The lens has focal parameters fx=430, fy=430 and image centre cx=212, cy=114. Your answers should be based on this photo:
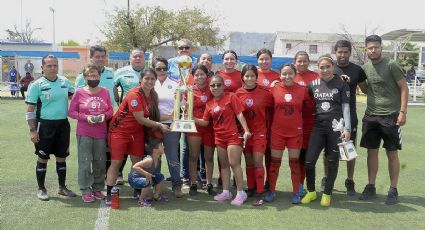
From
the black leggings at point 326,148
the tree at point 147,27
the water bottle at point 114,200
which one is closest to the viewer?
the water bottle at point 114,200

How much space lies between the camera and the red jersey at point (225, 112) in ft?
17.4

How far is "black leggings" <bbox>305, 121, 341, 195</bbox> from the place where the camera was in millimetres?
5320

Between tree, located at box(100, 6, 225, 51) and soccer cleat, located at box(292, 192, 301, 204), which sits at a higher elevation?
tree, located at box(100, 6, 225, 51)

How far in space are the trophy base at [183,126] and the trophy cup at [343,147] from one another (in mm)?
1728

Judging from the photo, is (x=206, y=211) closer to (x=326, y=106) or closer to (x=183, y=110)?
(x=183, y=110)

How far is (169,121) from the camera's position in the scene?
216 inches

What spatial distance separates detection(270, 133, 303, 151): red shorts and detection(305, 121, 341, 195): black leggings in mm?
156

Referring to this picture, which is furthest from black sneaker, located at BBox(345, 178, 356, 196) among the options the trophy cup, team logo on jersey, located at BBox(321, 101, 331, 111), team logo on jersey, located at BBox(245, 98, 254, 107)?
team logo on jersey, located at BBox(245, 98, 254, 107)

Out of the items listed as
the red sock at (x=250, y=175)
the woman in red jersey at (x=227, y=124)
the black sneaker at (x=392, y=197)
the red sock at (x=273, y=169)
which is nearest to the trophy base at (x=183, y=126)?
the woman in red jersey at (x=227, y=124)

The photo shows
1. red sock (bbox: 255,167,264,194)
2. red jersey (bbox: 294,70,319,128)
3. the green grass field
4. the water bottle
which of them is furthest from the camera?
red jersey (bbox: 294,70,319,128)

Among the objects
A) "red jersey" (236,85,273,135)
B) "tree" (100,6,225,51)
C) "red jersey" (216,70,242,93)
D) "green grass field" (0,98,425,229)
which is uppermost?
"tree" (100,6,225,51)

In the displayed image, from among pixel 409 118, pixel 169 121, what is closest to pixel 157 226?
pixel 169 121

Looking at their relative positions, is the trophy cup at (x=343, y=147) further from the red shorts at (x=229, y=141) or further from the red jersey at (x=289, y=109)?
the red shorts at (x=229, y=141)

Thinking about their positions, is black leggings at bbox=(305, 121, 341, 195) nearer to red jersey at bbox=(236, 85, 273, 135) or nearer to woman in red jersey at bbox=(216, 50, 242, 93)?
red jersey at bbox=(236, 85, 273, 135)
